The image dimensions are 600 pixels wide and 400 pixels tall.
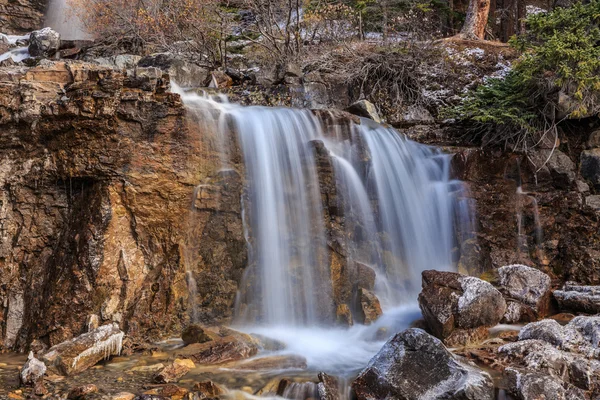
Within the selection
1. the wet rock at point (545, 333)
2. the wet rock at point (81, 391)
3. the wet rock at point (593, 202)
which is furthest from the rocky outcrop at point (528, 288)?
the wet rock at point (81, 391)

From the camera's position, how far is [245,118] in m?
8.80

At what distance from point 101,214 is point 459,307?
→ 16.4 ft

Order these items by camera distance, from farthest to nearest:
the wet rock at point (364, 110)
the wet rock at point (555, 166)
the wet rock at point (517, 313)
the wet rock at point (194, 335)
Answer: the wet rock at point (364, 110) → the wet rock at point (555, 166) → the wet rock at point (517, 313) → the wet rock at point (194, 335)

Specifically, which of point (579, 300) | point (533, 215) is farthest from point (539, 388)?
point (533, 215)

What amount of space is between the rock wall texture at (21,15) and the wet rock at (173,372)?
69.9 feet

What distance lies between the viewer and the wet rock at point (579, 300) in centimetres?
736

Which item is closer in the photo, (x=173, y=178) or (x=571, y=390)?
(x=571, y=390)

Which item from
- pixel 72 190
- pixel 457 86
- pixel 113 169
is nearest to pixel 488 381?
pixel 113 169

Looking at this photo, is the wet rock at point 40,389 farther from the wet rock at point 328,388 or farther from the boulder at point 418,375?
the boulder at point 418,375

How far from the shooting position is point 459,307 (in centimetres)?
648

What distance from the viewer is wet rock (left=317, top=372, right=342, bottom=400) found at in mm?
4875

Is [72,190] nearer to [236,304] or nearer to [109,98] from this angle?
[109,98]

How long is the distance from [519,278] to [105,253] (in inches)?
239

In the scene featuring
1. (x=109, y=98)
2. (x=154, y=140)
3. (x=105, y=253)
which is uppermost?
(x=109, y=98)
